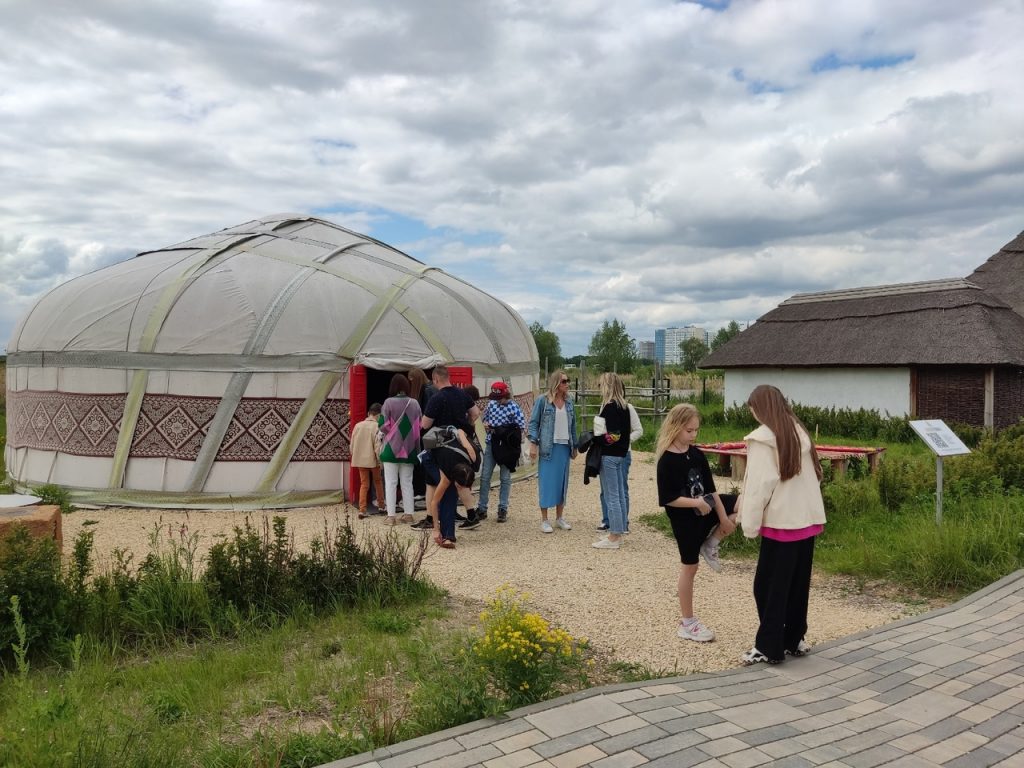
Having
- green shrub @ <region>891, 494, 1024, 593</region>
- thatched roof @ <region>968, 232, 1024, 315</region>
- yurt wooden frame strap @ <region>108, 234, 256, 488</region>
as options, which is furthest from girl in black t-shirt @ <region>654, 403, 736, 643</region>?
thatched roof @ <region>968, 232, 1024, 315</region>

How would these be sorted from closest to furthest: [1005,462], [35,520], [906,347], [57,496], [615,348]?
[35,520], [1005,462], [57,496], [906,347], [615,348]

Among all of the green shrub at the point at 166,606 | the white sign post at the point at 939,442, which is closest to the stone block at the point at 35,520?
the green shrub at the point at 166,606

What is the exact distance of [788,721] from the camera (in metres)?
3.14

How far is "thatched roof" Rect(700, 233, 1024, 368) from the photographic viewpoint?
15.7 m

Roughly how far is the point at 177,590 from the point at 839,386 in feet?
54.0

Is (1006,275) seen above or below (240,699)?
above

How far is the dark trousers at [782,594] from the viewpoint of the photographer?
12.7ft

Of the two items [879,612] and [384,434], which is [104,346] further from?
[879,612]

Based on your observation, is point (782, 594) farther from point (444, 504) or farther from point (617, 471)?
point (444, 504)

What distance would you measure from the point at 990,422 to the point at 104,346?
51.6 ft

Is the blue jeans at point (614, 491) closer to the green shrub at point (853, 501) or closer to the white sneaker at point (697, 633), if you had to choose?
the green shrub at point (853, 501)

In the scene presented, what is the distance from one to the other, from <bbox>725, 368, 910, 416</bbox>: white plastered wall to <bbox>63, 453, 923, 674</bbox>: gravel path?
9.97 meters

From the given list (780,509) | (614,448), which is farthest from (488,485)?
(780,509)

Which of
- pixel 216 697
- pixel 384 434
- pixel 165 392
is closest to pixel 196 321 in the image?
pixel 165 392
